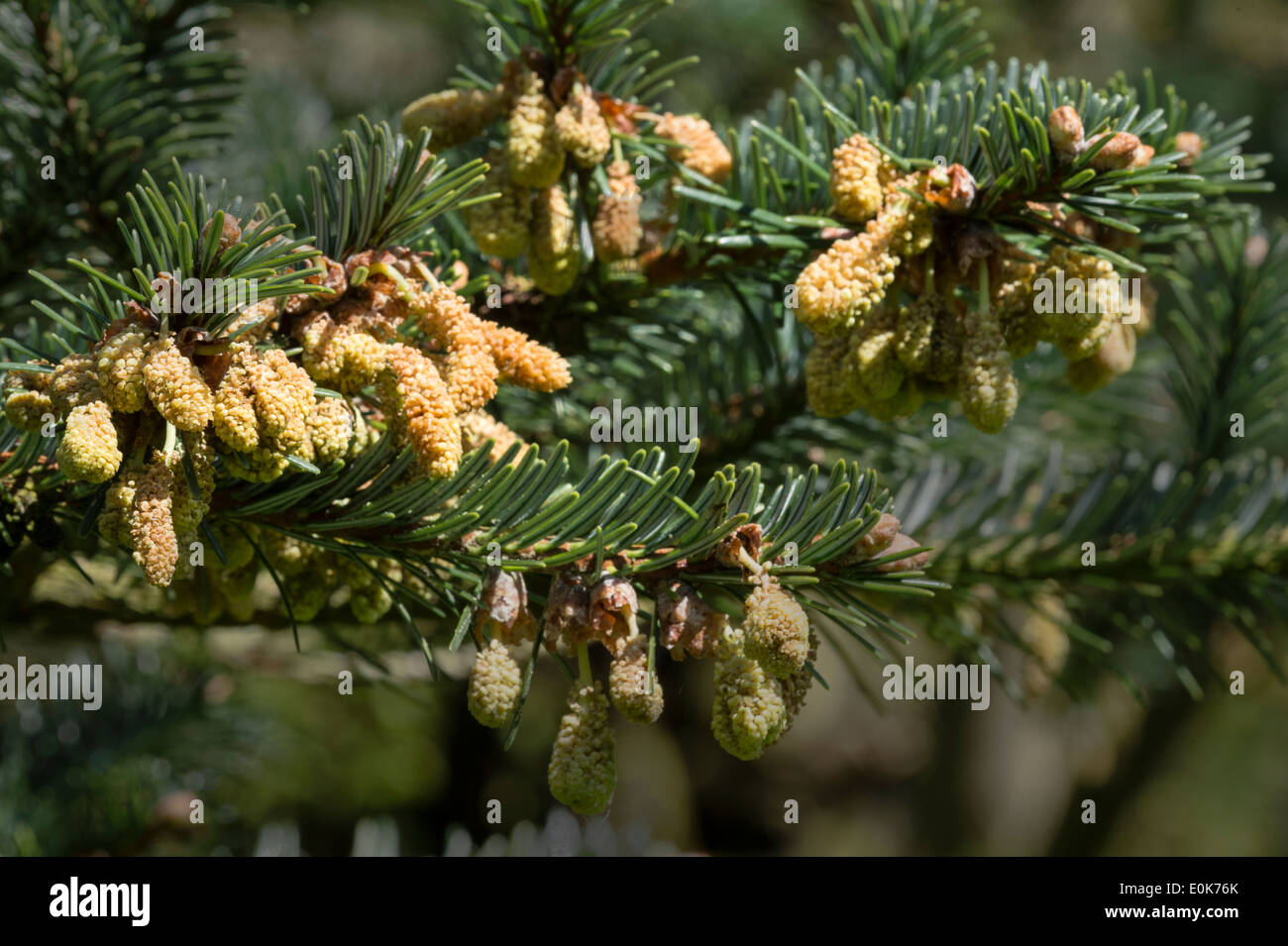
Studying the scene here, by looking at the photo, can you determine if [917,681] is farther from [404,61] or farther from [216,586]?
[404,61]

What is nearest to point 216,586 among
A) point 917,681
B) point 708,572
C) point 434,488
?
point 434,488

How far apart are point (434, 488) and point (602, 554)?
0.41ft

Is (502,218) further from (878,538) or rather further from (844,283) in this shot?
(878,538)

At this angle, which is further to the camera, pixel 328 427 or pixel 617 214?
pixel 617 214

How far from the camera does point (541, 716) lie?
370 cm

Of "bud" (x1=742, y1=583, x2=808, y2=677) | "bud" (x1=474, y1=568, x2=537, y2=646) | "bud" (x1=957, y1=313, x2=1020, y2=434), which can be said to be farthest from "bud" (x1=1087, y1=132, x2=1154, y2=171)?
"bud" (x1=474, y1=568, x2=537, y2=646)

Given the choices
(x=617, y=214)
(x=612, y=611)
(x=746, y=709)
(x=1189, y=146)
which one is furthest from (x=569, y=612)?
(x=1189, y=146)

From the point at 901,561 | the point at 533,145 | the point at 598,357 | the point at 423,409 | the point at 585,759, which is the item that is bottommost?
the point at 585,759

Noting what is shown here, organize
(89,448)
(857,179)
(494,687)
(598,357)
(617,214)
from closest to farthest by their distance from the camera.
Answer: (89,448) < (494,687) < (857,179) < (617,214) < (598,357)

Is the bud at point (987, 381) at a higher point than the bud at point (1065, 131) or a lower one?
lower

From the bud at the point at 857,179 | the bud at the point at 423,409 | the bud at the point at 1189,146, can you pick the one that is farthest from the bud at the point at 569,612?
the bud at the point at 1189,146

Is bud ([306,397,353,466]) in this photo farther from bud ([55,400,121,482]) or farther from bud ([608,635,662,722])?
bud ([608,635,662,722])

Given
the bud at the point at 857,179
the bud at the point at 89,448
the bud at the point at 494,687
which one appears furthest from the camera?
the bud at the point at 857,179

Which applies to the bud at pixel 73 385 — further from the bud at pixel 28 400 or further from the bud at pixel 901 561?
the bud at pixel 901 561
